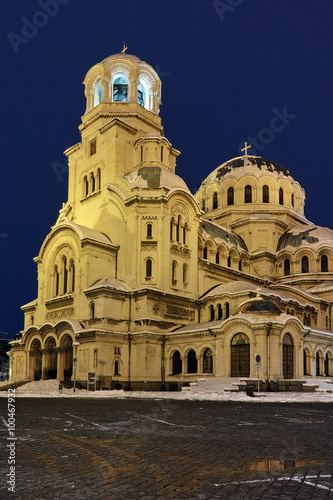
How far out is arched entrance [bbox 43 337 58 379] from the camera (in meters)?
46.3

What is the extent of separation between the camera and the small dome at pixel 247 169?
64062 millimetres

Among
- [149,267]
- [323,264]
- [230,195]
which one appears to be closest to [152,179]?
[149,267]

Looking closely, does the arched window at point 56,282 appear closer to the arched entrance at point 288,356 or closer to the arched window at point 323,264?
the arched entrance at point 288,356

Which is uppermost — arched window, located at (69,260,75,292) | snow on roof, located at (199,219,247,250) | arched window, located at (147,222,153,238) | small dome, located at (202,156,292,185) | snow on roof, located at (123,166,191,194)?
small dome, located at (202,156,292,185)

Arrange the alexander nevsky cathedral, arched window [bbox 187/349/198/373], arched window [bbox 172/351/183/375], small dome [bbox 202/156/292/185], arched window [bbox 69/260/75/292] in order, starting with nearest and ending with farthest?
the alexander nevsky cathedral
arched window [bbox 187/349/198/373]
arched window [bbox 172/351/183/375]
arched window [bbox 69/260/75/292]
small dome [bbox 202/156/292/185]

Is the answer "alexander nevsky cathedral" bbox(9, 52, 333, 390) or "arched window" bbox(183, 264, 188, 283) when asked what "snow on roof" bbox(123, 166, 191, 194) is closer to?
"alexander nevsky cathedral" bbox(9, 52, 333, 390)

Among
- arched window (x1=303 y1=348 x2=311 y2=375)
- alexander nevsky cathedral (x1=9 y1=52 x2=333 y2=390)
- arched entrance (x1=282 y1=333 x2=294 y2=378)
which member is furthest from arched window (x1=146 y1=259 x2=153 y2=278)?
arched window (x1=303 y1=348 x2=311 y2=375)

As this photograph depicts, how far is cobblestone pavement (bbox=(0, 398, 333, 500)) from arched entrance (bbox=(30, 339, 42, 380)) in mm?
36970

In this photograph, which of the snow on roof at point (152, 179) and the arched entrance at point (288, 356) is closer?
the arched entrance at point (288, 356)

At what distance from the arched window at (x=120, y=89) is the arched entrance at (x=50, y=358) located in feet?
85.7

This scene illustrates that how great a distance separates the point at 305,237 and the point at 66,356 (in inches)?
1234

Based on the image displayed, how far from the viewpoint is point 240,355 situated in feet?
124

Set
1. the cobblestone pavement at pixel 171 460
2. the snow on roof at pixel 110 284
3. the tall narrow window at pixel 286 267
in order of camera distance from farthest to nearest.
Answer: the tall narrow window at pixel 286 267 < the snow on roof at pixel 110 284 < the cobblestone pavement at pixel 171 460

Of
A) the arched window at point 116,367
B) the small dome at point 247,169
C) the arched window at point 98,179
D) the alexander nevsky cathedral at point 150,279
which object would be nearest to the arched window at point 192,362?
the alexander nevsky cathedral at point 150,279
